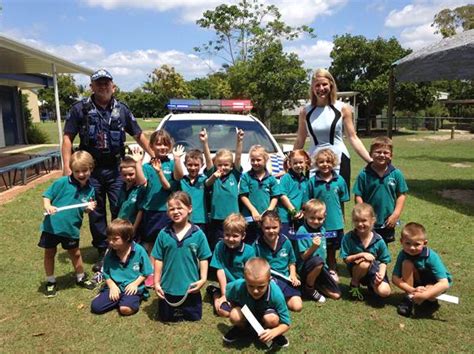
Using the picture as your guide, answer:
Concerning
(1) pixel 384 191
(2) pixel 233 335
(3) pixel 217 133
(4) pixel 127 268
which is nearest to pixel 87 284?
(4) pixel 127 268

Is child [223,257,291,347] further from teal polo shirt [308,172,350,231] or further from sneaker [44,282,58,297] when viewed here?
sneaker [44,282,58,297]

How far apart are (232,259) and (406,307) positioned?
1503 millimetres

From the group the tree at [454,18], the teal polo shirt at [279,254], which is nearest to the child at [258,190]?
the teal polo shirt at [279,254]

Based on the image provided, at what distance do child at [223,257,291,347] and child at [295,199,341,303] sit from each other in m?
0.78

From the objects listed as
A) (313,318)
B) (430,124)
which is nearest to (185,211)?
(313,318)

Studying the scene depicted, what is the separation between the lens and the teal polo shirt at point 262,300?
3119 millimetres

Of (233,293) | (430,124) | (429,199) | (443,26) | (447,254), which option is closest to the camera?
(233,293)

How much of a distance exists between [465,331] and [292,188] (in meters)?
1.86

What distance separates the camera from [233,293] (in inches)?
128

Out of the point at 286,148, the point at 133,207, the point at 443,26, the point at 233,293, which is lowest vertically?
the point at 233,293

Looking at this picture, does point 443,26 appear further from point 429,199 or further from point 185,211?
point 185,211

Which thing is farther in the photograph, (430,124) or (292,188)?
(430,124)

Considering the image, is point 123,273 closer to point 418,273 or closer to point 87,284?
point 87,284

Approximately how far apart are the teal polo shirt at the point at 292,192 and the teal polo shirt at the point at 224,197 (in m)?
0.44
